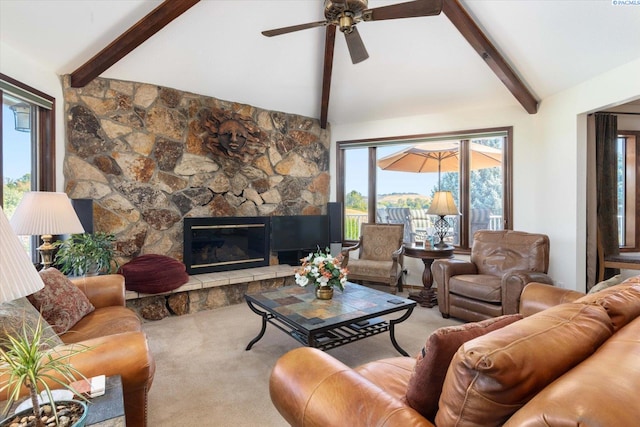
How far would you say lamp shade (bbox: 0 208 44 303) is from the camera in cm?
86

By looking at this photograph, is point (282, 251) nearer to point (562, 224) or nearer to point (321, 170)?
point (321, 170)

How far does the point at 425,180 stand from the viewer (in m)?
5.00

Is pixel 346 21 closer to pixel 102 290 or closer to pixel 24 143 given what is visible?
pixel 102 290

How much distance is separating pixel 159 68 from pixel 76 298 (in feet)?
8.73

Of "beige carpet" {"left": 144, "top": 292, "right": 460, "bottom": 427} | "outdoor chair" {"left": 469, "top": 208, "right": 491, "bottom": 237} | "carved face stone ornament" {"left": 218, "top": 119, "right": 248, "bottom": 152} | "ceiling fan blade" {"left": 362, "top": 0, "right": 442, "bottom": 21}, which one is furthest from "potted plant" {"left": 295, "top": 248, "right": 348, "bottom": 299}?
"outdoor chair" {"left": 469, "top": 208, "right": 491, "bottom": 237}

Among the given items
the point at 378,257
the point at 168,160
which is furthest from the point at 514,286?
the point at 168,160

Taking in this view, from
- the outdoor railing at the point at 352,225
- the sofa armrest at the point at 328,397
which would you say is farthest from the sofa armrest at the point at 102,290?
the outdoor railing at the point at 352,225

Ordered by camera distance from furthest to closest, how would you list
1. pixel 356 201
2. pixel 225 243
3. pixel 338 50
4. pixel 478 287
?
pixel 356 201, pixel 225 243, pixel 338 50, pixel 478 287

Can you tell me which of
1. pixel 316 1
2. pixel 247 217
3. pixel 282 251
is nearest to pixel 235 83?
pixel 316 1

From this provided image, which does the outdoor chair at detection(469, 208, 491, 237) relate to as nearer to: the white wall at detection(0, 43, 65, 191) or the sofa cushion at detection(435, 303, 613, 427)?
the sofa cushion at detection(435, 303, 613, 427)

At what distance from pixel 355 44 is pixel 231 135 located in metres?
2.25

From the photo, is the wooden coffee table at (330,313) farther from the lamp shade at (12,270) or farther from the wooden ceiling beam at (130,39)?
the wooden ceiling beam at (130,39)

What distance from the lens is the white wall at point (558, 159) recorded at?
134 inches

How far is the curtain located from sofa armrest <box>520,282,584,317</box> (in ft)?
8.95
